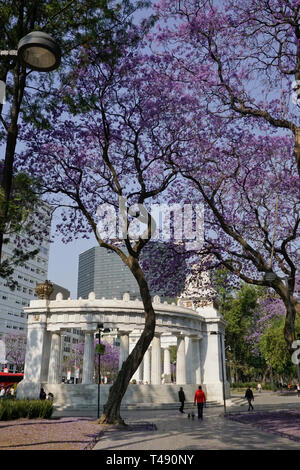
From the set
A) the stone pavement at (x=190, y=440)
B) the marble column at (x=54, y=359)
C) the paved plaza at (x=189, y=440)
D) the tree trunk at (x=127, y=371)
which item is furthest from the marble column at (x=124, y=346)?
the stone pavement at (x=190, y=440)

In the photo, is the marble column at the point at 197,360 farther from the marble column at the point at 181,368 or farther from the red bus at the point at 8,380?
the red bus at the point at 8,380

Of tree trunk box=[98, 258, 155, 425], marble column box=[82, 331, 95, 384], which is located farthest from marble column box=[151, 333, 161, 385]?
tree trunk box=[98, 258, 155, 425]

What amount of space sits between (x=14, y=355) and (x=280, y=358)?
51.5 metres

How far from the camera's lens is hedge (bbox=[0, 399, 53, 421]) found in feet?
56.0

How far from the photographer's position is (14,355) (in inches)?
3110

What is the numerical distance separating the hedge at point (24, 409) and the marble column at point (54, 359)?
1526 centimetres

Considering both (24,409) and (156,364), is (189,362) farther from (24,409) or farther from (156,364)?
(24,409)

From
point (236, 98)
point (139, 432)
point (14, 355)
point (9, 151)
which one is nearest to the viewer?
point (9, 151)

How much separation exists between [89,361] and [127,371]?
17.5 metres

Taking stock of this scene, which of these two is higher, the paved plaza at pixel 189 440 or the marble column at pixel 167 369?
the marble column at pixel 167 369

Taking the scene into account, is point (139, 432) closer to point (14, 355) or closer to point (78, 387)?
point (78, 387)

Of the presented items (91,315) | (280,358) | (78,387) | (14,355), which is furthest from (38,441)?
(14,355)

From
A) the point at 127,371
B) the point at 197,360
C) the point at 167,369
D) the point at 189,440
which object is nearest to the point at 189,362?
the point at 197,360

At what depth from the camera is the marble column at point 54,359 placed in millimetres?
33750
